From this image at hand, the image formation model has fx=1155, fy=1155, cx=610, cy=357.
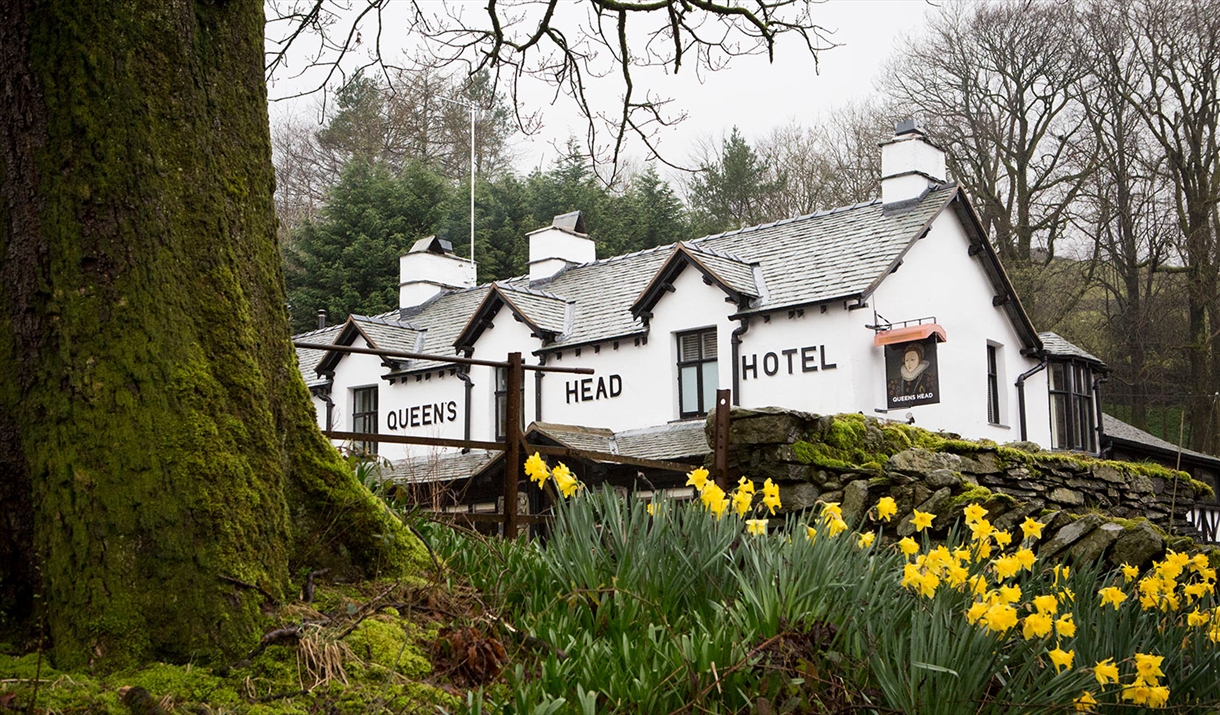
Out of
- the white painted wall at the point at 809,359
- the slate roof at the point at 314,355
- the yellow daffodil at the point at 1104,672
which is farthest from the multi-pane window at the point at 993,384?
the yellow daffodil at the point at 1104,672

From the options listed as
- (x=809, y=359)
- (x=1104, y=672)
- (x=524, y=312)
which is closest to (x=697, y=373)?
(x=809, y=359)

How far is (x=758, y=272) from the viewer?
20609 mm

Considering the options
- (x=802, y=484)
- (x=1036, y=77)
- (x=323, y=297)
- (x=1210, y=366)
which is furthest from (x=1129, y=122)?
(x=802, y=484)

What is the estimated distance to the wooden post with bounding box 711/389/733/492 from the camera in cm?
846

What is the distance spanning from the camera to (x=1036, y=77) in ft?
107

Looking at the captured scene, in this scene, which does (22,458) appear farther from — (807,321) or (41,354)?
(807,321)

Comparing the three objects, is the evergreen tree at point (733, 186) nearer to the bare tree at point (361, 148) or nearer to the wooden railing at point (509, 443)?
the bare tree at point (361, 148)

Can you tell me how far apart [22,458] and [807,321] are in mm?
15606

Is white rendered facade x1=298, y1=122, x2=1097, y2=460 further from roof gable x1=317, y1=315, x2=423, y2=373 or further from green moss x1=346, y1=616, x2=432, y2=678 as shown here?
green moss x1=346, y1=616, x2=432, y2=678

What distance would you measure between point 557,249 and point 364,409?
229 inches

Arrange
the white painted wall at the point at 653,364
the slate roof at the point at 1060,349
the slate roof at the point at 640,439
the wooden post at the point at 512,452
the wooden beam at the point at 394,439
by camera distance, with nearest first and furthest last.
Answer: the wooden beam at the point at 394,439
the wooden post at the point at 512,452
the slate roof at the point at 640,439
the white painted wall at the point at 653,364
the slate roof at the point at 1060,349

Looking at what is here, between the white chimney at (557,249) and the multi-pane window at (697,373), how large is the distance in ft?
23.6

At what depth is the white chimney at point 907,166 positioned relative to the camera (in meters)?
21.0

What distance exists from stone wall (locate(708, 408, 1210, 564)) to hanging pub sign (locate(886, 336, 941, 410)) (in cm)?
290
